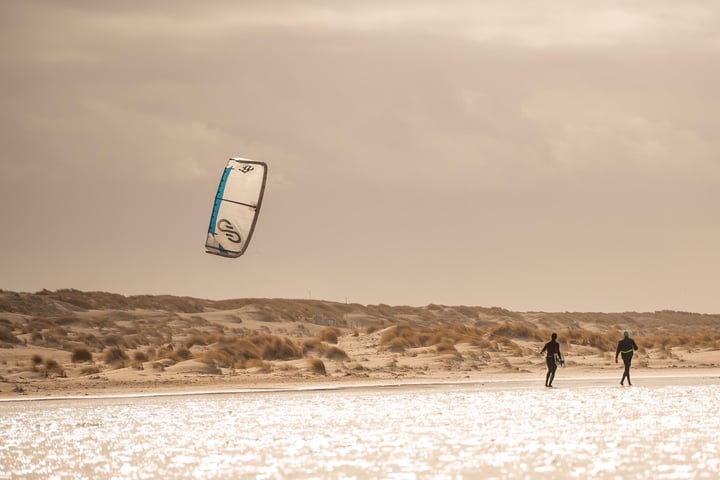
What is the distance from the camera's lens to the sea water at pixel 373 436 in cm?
1486

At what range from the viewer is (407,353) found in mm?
45656

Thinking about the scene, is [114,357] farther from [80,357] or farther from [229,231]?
[229,231]

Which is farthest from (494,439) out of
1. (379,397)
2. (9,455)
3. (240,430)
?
(379,397)

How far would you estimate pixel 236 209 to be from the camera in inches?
1224

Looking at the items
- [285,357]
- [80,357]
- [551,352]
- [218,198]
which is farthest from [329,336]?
[551,352]

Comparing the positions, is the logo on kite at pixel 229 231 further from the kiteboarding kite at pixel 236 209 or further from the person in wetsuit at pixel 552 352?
the person in wetsuit at pixel 552 352

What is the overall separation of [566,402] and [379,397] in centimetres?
484

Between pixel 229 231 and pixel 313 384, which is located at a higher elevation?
pixel 229 231

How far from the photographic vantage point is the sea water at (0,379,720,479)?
48.8ft

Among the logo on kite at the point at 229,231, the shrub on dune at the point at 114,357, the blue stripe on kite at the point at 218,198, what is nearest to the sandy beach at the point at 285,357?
the shrub on dune at the point at 114,357

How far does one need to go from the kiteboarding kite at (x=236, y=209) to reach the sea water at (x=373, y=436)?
4.46 meters

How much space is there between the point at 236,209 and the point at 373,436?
44.3 feet

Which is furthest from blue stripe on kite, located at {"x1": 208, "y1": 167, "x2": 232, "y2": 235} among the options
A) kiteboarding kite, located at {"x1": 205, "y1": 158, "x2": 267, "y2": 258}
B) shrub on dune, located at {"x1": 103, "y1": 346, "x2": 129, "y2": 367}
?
shrub on dune, located at {"x1": 103, "y1": 346, "x2": 129, "y2": 367}

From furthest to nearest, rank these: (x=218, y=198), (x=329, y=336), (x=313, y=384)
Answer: (x=329, y=336)
(x=313, y=384)
(x=218, y=198)
